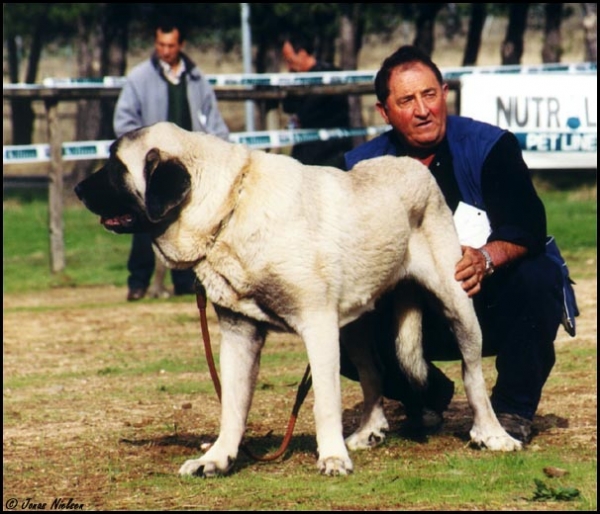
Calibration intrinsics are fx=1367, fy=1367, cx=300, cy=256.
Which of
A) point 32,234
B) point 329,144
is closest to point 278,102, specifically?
point 329,144

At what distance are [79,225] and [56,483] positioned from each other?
13841mm

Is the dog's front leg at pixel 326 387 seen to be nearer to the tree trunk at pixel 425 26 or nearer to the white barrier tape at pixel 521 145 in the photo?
the white barrier tape at pixel 521 145

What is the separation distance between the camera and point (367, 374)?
631cm

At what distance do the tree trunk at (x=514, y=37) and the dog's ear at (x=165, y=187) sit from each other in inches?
952

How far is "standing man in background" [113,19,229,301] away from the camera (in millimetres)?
11578

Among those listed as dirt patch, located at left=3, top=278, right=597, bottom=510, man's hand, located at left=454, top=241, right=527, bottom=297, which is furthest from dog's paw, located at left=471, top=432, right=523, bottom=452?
man's hand, located at left=454, top=241, right=527, bottom=297

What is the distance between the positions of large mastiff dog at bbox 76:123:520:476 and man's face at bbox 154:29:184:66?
602 cm

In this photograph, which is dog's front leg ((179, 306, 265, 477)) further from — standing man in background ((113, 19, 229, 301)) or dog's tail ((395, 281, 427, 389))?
standing man in background ((113, 19, 229, 301))

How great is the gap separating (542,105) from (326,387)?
9.33m

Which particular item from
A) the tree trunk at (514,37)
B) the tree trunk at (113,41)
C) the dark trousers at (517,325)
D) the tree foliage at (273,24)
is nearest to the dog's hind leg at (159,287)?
the dark trousers at (517,325)

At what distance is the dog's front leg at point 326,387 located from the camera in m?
5.41

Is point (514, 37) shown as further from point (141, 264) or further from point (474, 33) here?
point (141, 264)

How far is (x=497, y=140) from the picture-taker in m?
6.21

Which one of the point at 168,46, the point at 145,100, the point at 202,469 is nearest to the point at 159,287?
the point at 145,100
